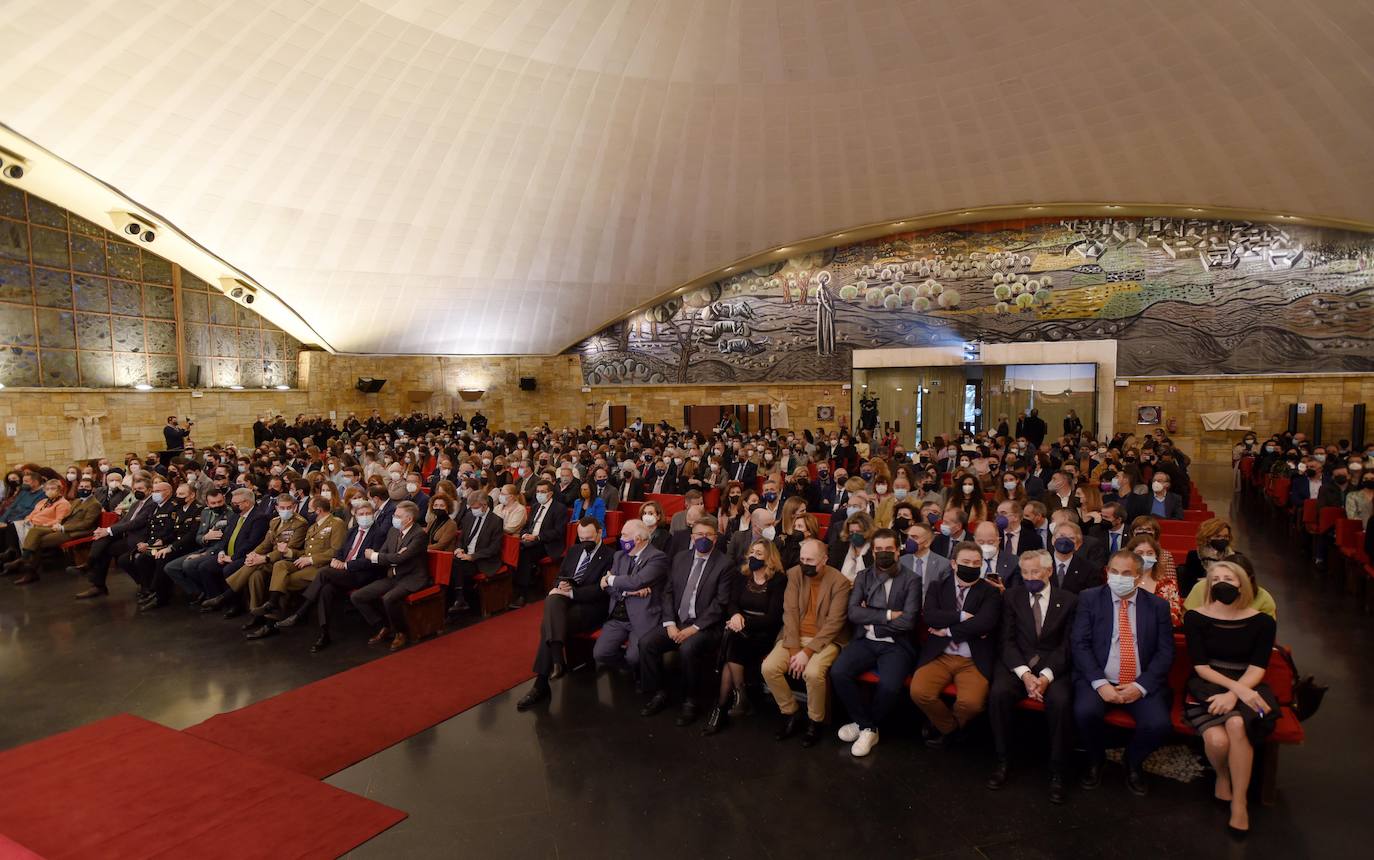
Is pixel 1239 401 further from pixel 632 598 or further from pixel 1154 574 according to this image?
pixel 632 598

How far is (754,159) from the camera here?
735 inches

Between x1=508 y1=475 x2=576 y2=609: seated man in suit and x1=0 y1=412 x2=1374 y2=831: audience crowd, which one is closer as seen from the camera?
x1=0 y1=412 x2=1374 y2=831: audience crowd

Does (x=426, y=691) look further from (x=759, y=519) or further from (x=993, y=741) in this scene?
(x=993, y=741)

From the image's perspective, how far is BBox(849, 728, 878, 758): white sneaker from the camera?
158 inches

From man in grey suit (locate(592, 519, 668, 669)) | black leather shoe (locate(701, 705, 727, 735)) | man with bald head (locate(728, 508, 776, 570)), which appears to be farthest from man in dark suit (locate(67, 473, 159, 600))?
black leather shoe (locate(701, 705, 727, 735))

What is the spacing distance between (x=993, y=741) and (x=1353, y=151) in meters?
18.0

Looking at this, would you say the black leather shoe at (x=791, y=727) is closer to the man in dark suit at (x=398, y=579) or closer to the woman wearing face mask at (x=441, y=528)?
the man in dark suit at (x=398, y=579)

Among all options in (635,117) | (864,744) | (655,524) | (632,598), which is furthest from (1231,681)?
(635,117)

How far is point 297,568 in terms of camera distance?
259 inches

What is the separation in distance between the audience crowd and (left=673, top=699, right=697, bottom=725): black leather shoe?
0.01 meters

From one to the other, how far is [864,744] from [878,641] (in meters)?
0.60

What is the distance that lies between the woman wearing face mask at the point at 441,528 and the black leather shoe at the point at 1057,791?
514cm

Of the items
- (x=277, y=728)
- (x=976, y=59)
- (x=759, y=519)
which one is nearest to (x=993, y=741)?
(x=759, y=519)

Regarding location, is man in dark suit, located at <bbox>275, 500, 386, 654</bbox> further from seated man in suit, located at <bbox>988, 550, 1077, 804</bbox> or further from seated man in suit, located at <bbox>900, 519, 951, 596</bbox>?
seated man in suit, located at <bbox>988, 550, 1077, 804</bbox>
